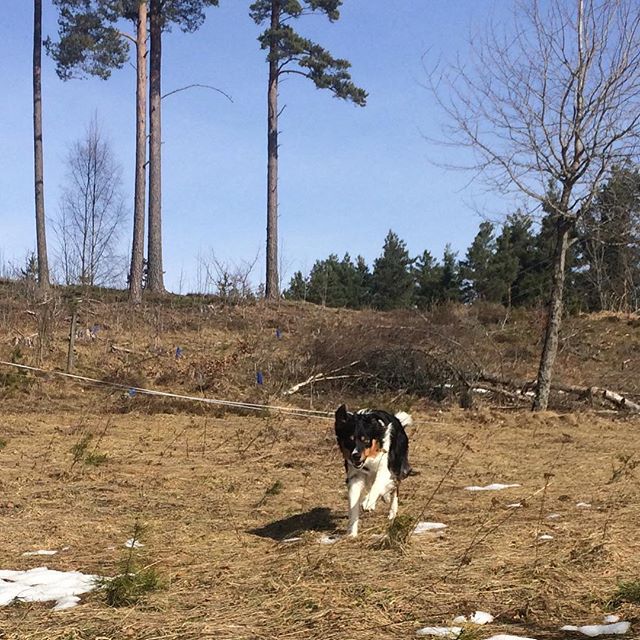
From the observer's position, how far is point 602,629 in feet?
11.5

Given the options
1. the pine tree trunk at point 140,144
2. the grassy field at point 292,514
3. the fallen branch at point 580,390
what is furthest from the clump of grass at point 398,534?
the pine tree trunk at point 140,144

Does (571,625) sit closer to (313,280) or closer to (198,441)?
(198,441)

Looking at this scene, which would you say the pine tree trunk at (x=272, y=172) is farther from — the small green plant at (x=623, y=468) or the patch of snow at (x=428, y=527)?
the patch of snow at (x=428, y=527)

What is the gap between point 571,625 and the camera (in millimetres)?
3629

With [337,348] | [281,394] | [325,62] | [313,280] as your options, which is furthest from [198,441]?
[313,280]

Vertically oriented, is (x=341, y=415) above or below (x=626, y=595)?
above

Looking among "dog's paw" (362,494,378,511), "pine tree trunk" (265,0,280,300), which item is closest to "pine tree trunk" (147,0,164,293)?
"pine tree trunk" (265,0,280,300)

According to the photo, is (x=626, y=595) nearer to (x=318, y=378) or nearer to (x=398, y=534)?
(x=398, y=534)

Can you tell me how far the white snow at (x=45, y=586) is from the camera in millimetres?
4298

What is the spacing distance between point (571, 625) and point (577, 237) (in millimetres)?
11428

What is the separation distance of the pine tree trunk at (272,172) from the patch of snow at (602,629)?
21.7 metres

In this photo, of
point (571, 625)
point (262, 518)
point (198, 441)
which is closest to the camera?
point (571, 625)

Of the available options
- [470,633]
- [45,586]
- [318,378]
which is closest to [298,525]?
[45,586]

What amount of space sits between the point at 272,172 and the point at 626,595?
22.7 metres
